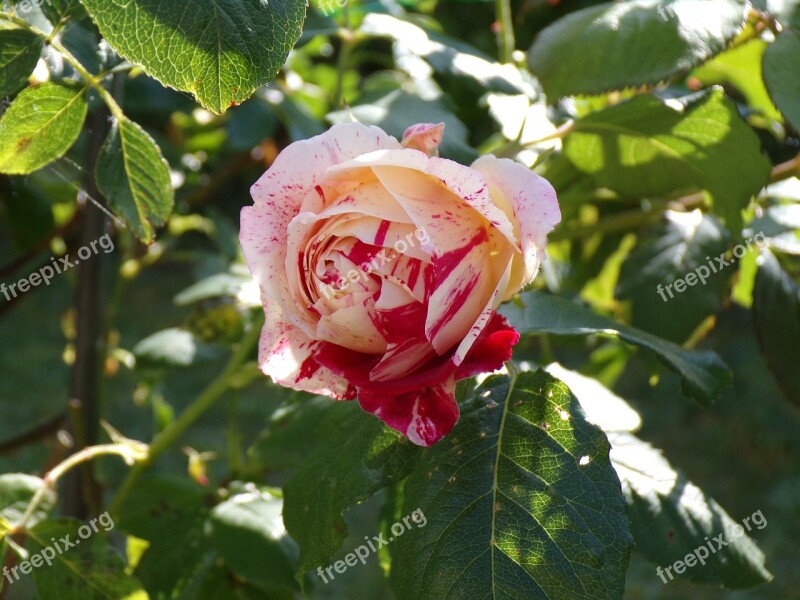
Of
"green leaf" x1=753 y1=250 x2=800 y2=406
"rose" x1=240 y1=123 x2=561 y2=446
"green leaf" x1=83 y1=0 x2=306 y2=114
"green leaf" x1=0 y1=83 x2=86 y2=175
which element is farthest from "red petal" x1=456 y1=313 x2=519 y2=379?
"green leaf" x1=753 y1=250 x2=800 y2=406

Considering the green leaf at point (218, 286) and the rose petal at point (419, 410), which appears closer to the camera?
the rose petal at point (419, 410)

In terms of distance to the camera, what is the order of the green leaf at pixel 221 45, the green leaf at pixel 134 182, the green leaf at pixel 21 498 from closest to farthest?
the green leaf at pixel 221 45 → the green leaf at pixel 134 182 → the green leaf at pixel 21 498

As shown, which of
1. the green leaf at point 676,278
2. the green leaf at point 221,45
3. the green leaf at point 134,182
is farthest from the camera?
the green leaf at point 676,278

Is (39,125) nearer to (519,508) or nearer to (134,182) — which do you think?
(134,182)

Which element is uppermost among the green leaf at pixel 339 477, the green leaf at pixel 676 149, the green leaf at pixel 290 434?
the green leaf at pixel 676 149

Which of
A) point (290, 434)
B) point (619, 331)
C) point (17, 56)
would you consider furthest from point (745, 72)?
point (17, 56)

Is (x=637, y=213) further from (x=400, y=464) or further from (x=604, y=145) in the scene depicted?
(x=400, y=464)

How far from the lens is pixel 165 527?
733mm

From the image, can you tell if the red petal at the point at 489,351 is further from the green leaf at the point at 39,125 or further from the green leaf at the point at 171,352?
the green leaf at the point at 171,352

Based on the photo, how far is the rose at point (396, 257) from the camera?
1.33 feet

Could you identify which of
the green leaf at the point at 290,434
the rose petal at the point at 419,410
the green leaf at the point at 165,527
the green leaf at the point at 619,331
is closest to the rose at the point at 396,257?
the rose petal at the point at 419,410

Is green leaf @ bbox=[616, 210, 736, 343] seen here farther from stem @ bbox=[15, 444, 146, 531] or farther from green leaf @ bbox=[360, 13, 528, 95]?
stem @ bbox=[15, 444, 146, 531]

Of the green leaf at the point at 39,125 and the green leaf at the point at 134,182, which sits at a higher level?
the green leaf at the point at 39,125

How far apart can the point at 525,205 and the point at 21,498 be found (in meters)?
0.44
